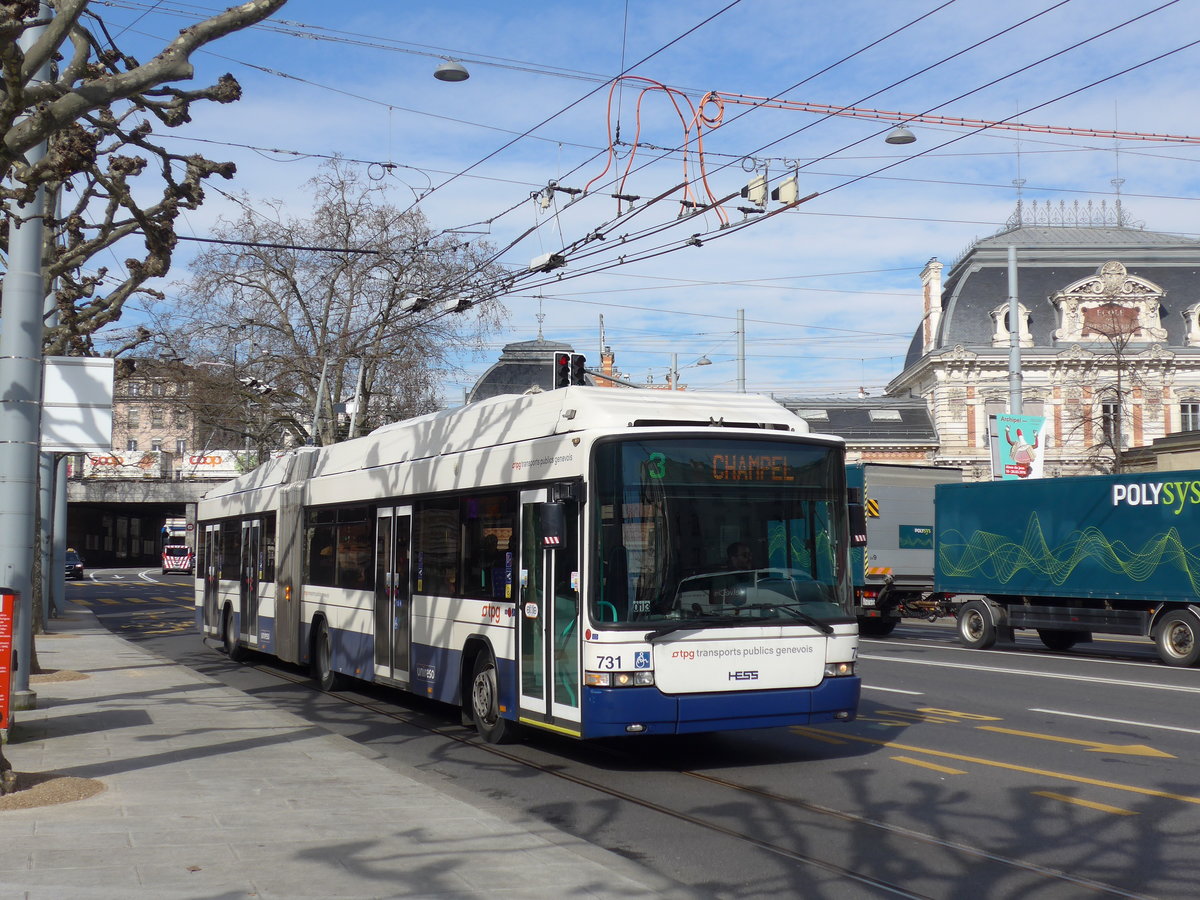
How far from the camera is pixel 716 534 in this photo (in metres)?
10.1

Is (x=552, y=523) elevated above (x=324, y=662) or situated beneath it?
elevated above

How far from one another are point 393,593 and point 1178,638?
12779 millimetres

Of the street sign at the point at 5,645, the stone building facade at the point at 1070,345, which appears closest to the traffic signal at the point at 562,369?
the street sign at the point at 5,645

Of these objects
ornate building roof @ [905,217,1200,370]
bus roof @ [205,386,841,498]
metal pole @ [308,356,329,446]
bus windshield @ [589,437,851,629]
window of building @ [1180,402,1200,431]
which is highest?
ornate building roof @ [905,217,1200,370]

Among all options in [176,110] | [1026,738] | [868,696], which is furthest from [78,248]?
[1026,738]

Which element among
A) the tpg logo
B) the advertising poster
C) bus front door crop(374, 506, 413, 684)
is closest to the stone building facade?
the advertising poster

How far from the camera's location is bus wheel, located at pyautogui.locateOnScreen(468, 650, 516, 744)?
1158 centimetres

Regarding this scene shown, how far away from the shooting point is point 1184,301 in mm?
71312

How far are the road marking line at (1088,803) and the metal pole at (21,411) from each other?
8.83m

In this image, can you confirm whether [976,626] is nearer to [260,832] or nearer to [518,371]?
[260,832]

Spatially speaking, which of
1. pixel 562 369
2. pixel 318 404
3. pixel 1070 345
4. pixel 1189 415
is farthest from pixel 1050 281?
pixel 562 369

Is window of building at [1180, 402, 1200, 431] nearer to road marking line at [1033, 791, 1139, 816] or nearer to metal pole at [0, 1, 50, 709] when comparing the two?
road marking line at [1033, 791, 1139, 816]

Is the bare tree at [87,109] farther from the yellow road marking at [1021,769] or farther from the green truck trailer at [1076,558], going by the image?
the green truck trailer at [1076,558]

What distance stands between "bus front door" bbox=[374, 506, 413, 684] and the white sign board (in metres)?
3.31
